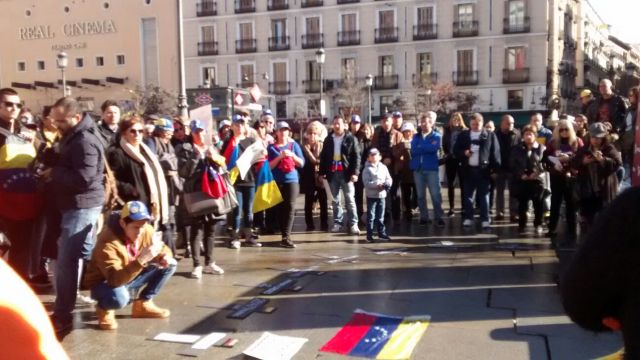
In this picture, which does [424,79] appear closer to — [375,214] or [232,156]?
[375,214]

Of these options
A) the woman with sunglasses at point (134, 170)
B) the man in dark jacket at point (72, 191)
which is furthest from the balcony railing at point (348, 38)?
the man in dark jacket at point (72, 191)

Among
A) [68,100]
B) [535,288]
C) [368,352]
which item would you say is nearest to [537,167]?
[535,288]

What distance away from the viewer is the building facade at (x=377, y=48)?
44938 millimetres

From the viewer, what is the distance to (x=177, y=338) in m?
4.58

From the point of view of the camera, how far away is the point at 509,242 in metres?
8.03

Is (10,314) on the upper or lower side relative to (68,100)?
lower

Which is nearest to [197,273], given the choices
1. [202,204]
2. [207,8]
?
[202,204]

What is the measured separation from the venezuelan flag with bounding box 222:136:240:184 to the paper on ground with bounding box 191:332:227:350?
351 centimetres

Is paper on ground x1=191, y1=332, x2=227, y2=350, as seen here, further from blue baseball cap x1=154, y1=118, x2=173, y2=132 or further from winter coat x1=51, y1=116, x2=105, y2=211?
blue baseball cap x1=154, y1=118, x2=173, y2=132

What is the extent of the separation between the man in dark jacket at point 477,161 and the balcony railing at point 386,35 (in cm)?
3952

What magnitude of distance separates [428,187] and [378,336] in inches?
210

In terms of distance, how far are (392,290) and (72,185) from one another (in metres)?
3.01

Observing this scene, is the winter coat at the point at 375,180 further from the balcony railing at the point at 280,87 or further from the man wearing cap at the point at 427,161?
the balcony railing at the point at 280,87

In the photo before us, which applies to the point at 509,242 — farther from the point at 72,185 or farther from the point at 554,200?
the point at 72,185
